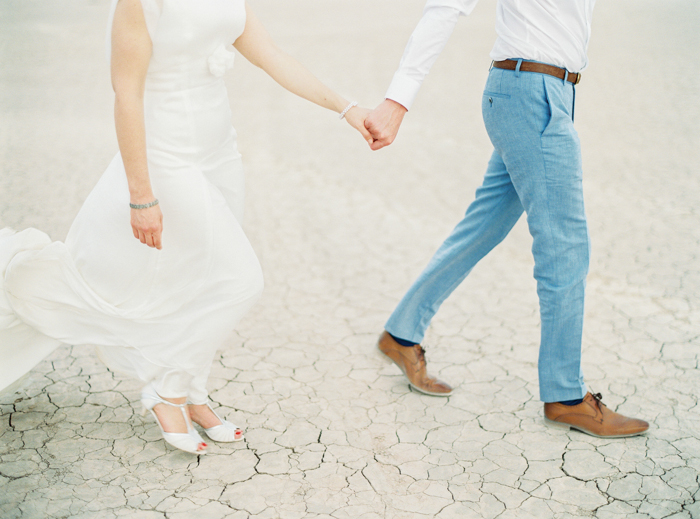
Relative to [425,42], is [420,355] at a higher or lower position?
lower

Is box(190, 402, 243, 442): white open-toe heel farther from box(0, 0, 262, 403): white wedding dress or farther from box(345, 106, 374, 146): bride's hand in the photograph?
box(345, 106, 374, 146): bride's hand

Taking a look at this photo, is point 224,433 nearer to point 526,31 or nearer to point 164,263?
point 164,263

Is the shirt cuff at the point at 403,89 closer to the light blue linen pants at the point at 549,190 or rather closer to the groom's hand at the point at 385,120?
the groom's hand at the point at 385,120

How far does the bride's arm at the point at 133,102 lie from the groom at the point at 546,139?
0.76m

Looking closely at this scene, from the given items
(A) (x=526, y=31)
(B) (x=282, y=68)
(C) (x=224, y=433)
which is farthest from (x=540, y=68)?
(C) (x=224, y=433)

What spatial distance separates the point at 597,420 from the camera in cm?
228

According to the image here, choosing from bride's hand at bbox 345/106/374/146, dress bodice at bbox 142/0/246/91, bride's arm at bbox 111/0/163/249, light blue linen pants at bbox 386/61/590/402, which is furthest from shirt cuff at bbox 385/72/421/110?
bride's arm at bbox 111/0/163/249

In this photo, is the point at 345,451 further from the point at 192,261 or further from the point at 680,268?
the point at 680,268

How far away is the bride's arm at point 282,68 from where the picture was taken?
209 cm

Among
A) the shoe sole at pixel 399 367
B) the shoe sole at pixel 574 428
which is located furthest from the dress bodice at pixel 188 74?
the shoe sole at pixel 574 428

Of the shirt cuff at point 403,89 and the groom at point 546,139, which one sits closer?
the groom at point 546,139

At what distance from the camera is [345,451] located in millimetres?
2229

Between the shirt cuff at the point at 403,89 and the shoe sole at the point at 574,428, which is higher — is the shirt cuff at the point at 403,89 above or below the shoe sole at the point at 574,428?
above

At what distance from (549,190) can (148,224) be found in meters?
1.20
